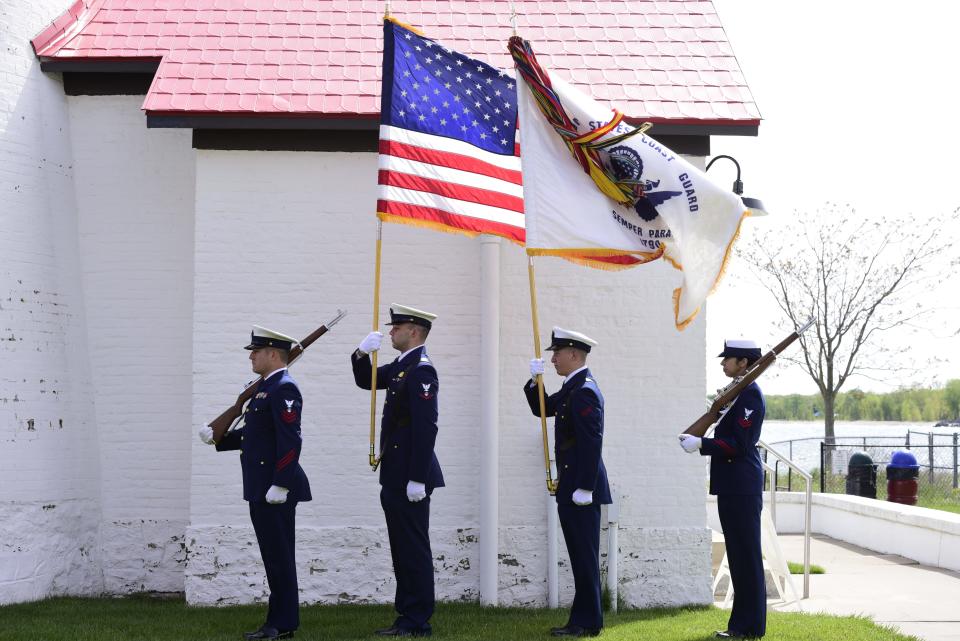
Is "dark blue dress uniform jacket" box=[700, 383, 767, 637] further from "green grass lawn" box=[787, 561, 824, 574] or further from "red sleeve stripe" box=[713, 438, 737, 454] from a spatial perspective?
"green grass lawn" box=[787, 561, 824, 574]

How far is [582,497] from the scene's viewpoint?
283 inches

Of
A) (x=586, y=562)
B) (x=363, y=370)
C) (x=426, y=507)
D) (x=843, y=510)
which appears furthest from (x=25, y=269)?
(x=843, y=510)

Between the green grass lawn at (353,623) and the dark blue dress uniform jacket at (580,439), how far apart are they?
967 mm

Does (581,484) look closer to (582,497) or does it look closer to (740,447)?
(582,497)

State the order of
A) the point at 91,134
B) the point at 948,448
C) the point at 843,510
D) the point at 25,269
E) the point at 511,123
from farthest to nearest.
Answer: the point at 948,448 → the point at 843,510 → the point at 91,134 → the point at 25,269 → the point at 511,123

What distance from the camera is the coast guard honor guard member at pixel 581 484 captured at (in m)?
7.23

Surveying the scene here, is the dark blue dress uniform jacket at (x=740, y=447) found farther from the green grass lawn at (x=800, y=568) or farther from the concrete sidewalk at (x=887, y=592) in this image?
the green grass lawn at (x=800, y=568)

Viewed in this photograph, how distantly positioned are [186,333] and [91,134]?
6.20ft

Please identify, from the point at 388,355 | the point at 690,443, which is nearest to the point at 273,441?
the point at 388,355

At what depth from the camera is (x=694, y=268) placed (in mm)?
7629

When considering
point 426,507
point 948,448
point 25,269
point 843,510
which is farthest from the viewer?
point 948,448

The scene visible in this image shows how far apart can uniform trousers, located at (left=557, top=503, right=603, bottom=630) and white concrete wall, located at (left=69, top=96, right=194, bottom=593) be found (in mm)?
3563

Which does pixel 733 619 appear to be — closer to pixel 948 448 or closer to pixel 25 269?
pixel 25 269

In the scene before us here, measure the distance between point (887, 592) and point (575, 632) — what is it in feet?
12.7
